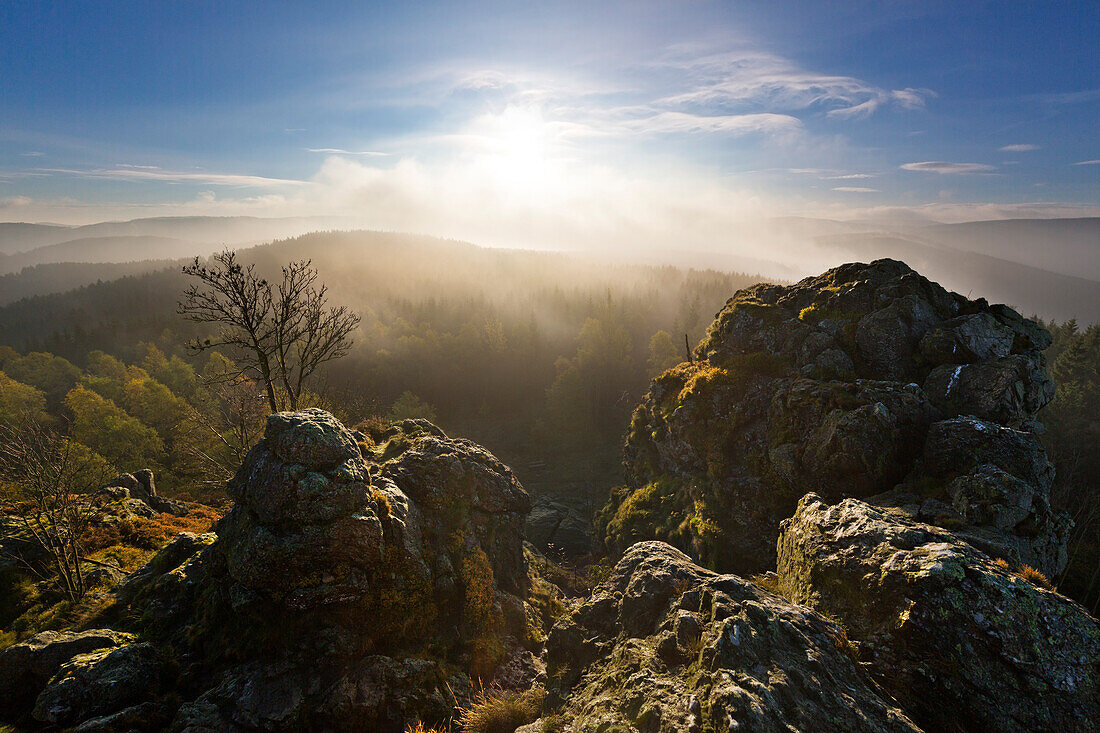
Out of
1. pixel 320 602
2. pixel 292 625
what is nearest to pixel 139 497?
pixel 292 625

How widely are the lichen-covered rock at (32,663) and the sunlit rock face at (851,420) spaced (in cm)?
2667

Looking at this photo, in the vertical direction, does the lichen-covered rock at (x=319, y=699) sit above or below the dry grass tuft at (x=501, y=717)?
below

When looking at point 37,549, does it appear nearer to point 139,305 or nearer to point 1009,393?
point 1009,393

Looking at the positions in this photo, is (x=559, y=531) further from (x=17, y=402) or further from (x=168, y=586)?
→ (x=17, y=402)

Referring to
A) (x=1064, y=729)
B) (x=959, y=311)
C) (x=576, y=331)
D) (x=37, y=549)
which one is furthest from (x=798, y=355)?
(x=576, y=331)

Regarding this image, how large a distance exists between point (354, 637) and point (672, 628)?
33.9 feet

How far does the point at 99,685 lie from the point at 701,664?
15.6 meters

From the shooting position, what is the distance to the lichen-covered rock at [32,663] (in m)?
11.8

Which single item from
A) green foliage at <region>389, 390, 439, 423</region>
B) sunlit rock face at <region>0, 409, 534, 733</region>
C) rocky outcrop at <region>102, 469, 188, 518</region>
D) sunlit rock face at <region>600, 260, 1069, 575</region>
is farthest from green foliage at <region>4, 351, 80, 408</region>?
sunlit rock face at <region>600, 260, 1069, 575</region>

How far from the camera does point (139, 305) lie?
159 m

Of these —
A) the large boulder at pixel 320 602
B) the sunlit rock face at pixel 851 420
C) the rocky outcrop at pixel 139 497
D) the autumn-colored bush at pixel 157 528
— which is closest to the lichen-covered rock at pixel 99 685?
the large boulder at pixel 320 602

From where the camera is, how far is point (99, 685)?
453 inches

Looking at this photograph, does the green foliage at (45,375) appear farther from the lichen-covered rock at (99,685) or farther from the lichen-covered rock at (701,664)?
the lichen-covered rock at (701,664)

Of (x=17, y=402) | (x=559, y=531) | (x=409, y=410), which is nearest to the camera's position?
(x=559, y=531)
